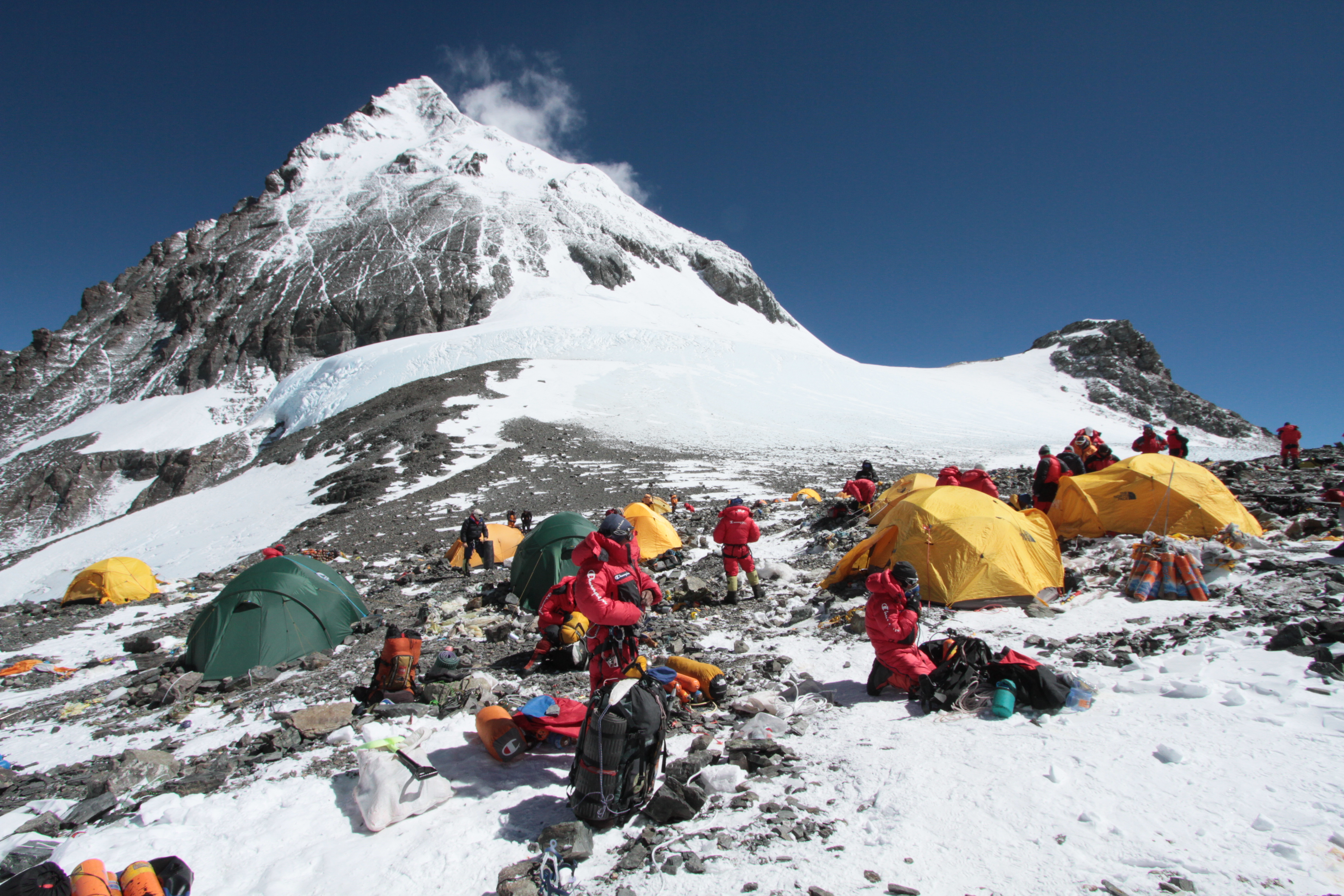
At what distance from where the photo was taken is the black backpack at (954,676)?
4.95 meters

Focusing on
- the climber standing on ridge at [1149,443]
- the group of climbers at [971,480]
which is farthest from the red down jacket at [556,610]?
the climber standing on ridge at [1149,443]

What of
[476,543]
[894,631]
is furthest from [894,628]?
[476,543]

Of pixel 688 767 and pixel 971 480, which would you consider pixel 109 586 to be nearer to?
pixel 688 767

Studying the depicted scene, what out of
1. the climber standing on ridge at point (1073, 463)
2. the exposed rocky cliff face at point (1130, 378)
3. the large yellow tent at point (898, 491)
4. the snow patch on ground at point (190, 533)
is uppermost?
the exposed rocky cliff face at point (1130, 378)

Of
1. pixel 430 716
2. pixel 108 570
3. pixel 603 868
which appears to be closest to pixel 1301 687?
pixel 603 868

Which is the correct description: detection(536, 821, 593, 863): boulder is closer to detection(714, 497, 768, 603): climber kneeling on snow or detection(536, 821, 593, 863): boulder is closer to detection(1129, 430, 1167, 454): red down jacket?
detection(714, 497, 768, 603): climber kneeling on snow

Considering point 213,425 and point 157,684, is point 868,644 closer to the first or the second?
point 157,684

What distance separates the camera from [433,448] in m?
28.9

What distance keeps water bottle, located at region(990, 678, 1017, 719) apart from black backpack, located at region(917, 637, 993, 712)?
0.22 meters

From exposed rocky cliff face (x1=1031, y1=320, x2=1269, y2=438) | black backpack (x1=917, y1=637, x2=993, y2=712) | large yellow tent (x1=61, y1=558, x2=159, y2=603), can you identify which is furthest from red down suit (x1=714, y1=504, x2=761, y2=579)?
exposed rocky cliff face (x1=1031, y1=320, x2=1269, y2=438)

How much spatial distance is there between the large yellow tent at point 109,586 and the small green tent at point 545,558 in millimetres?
10105

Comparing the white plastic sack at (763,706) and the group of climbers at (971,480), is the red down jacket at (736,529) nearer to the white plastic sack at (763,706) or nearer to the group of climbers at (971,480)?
the white plastic sack at (763,706)

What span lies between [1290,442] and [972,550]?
1415 cm

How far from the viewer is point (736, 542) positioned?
8.76 metres
